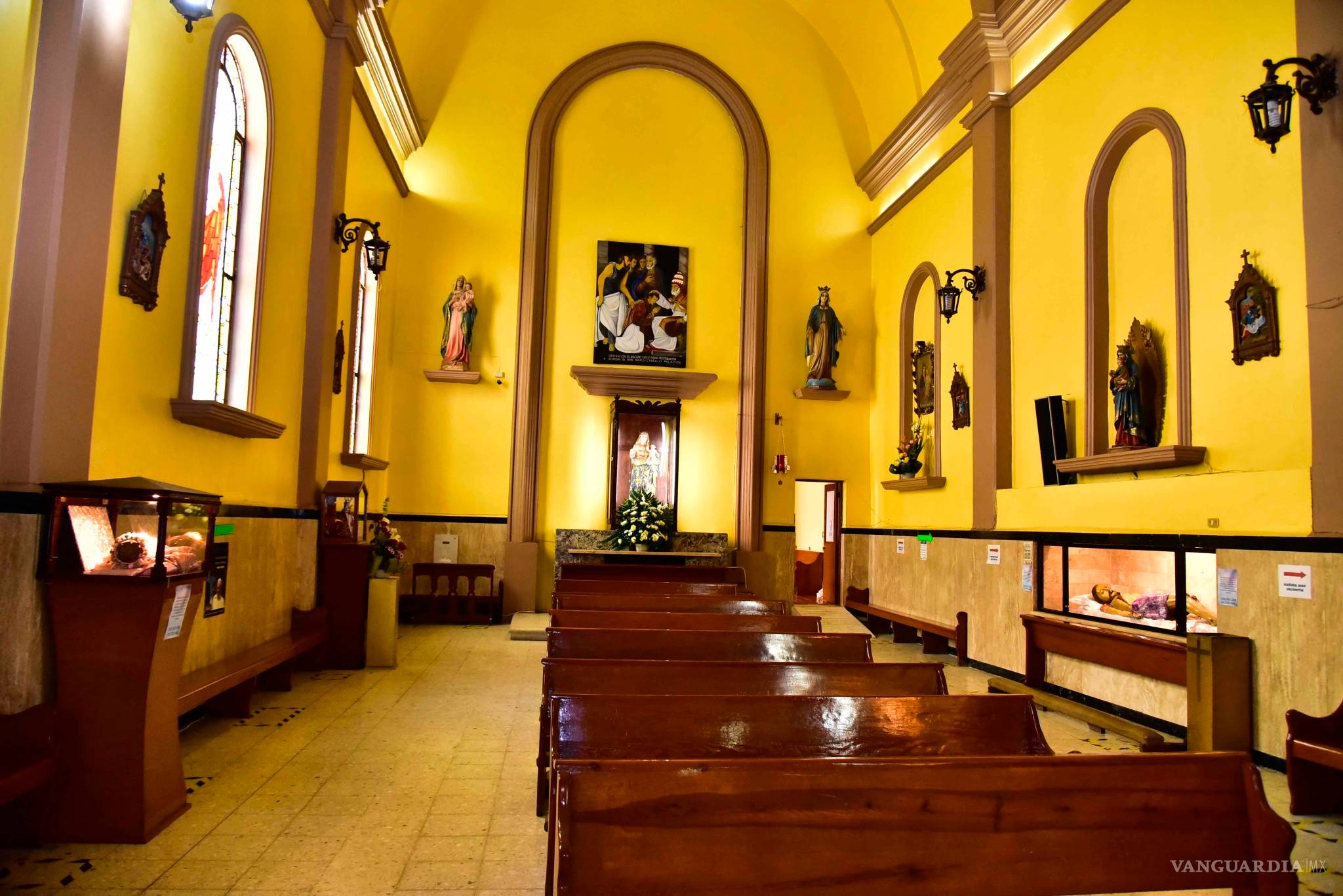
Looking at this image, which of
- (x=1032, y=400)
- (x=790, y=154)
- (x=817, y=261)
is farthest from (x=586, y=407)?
(x=1032, y=400)

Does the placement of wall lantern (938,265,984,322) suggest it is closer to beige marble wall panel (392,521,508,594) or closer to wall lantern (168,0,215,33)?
beige marble wall panel (392,521,508,594)

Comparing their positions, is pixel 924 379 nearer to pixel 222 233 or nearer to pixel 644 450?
pixel 644 450

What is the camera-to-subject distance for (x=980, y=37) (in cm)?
859

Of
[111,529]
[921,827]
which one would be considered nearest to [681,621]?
[111,529]

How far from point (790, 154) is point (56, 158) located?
9.85m

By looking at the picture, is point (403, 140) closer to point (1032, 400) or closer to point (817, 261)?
point (817, 261)

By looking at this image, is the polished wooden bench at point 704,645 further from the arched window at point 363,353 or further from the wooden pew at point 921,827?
the arched window at point 363,353

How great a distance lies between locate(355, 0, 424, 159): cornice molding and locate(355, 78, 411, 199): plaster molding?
0.15 meters

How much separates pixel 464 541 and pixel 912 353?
603 centimetres

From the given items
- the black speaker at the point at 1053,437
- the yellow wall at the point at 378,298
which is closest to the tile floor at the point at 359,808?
the black speaker at the point at 1053,437

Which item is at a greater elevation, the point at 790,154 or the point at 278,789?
the point at 790,154

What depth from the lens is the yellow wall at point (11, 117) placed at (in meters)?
3.55

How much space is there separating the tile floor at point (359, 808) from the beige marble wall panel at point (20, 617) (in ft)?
1.93

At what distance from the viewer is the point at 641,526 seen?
10.8 meters
